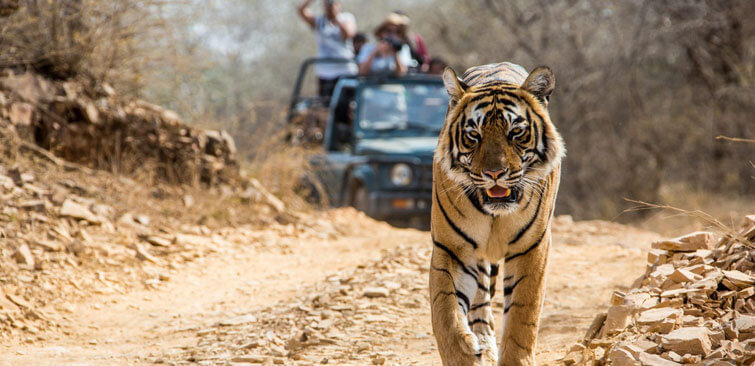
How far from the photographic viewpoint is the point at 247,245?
762 centimetres

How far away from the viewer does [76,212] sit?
22.0 feet

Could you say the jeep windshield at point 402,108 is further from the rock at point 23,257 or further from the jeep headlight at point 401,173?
the rock at point 23,257

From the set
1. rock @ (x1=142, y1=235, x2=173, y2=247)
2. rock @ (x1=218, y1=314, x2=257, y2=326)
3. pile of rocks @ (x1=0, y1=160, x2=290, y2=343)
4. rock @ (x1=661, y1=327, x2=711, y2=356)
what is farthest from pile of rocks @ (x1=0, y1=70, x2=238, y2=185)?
rock @ (x1=661, y1=327, x2=711, y2=356)

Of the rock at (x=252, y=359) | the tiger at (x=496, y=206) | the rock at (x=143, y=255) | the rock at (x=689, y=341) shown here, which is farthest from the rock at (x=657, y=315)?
the rock at (x=143, y=255)

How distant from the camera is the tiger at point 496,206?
11.4 feet

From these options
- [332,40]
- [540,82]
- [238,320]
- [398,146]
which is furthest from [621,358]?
[332,40]

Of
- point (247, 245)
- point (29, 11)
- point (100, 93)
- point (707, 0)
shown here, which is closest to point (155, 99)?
point (100, 93)

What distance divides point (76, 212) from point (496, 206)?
4573mm

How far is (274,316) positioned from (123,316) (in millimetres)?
1181

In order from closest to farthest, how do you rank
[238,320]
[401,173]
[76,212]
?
[238,320], [76,212], [401,173]

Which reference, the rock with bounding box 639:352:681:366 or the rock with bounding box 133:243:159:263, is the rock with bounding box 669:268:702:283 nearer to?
the rock with bounding box 639:352:681:366

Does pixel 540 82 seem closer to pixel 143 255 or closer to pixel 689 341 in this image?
pixel 689 341

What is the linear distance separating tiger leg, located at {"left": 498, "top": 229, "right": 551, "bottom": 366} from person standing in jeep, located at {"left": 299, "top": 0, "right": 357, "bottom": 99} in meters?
8.07

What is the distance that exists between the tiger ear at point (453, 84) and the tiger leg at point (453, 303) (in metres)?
0.77
